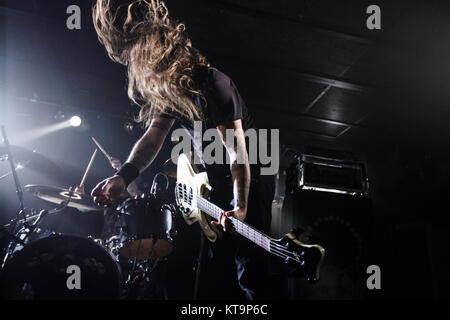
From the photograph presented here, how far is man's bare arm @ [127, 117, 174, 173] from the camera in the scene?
6.20ft

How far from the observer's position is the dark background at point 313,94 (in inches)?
132

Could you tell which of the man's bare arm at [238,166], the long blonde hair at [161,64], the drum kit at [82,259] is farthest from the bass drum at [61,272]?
the man's bare arm at [238,166]

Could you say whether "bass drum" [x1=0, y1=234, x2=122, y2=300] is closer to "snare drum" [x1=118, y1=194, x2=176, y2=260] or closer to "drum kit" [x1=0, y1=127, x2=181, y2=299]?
"drum kit" [x1=0, y1=127, x2=181, y2=299]

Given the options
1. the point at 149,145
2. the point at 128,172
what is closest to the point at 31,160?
the point at 149,145

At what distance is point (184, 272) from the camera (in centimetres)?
339

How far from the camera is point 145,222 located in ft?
8.84

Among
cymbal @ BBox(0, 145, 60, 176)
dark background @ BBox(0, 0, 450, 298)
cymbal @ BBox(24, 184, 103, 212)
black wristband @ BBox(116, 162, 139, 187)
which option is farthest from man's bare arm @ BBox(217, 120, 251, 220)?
cymbal @ BBox(0, 145, 60, 176)

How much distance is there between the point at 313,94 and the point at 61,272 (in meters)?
3.94

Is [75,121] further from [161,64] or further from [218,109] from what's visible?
[218,109]

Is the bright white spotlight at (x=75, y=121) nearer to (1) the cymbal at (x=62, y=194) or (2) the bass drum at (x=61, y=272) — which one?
(1) the cymbal at (x=62, y=194)

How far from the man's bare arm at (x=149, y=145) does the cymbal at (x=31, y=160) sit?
1.54m

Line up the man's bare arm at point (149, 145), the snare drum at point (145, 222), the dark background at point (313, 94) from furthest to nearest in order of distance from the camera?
the dark background at point (313, 94)
the snare drum at point (145, 222)
the man's bare arm at point (149, 145)
